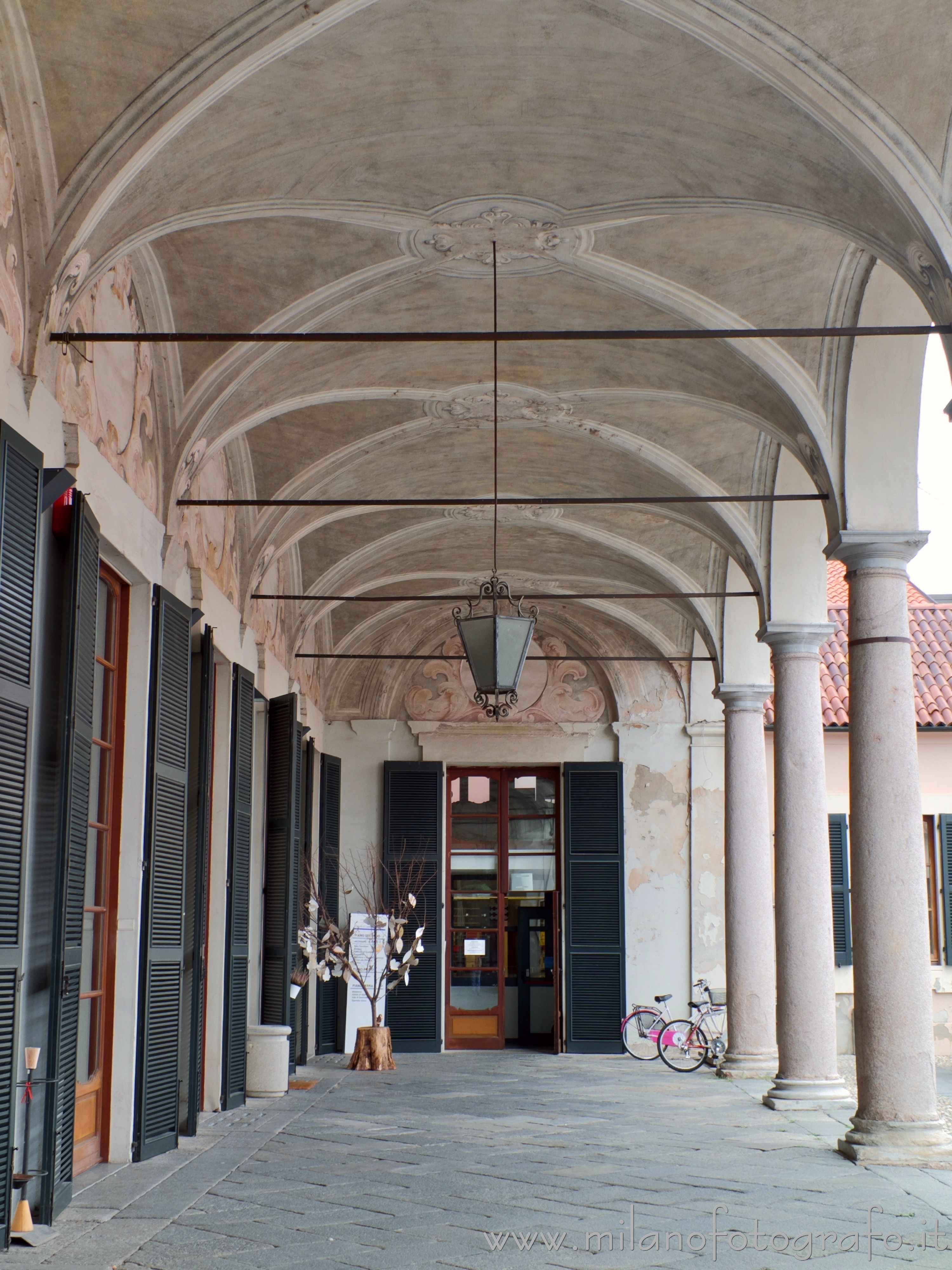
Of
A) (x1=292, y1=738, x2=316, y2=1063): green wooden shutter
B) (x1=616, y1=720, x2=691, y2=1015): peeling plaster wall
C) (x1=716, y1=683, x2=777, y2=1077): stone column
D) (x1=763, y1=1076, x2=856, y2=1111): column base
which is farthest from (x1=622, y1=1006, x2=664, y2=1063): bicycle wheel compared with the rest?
(x1=763, y1=1076, x2=856, y2=1111): column base

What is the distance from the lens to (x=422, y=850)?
16328 mm

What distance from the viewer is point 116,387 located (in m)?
7.21

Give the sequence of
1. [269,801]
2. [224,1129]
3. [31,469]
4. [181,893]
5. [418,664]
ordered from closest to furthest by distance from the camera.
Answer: [31,469] < [181,893] < [224,1129] < [269,801] < [418,664]

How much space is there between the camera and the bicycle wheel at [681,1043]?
1373cm

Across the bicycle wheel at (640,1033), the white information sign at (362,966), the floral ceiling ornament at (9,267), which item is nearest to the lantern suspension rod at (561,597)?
the white information sign at (362,966)

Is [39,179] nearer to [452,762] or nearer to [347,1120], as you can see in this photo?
[347,1120]

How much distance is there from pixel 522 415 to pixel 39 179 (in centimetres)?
505

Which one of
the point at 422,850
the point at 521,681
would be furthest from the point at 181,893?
the point at 521,681

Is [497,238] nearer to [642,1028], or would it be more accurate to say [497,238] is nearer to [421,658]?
[421,658]

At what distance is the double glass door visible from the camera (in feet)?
54.0

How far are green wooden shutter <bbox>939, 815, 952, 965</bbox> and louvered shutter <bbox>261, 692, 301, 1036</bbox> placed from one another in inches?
303

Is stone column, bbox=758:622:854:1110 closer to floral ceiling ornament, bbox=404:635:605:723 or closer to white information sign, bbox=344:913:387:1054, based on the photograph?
white information sign, bbox=344:913:387:1054

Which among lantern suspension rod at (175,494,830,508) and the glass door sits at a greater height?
lantern suspension rod at (175,494,830,508)

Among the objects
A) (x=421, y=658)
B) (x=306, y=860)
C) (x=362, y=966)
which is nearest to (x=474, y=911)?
(x=362, y=966)
